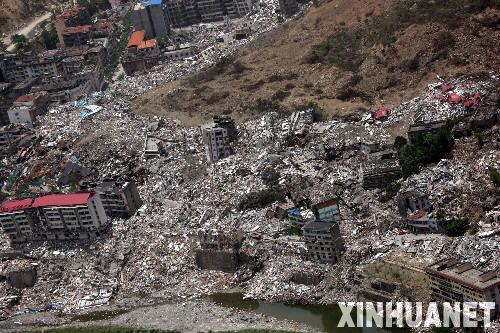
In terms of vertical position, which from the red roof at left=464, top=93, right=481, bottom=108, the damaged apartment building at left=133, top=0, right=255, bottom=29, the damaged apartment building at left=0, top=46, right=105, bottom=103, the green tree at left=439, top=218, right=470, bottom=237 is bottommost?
the green tree at left=439, top=218, right=470, bottom=237

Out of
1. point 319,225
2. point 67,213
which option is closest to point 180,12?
point 67,213

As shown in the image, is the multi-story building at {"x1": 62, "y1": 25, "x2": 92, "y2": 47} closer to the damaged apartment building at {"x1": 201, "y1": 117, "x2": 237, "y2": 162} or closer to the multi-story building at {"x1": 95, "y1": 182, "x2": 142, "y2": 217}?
the damaged apartment building at {"x1": 201, "y1": 117, "x2": 237, "y2": 162}

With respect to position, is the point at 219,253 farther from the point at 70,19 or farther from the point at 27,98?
the point at 70,19

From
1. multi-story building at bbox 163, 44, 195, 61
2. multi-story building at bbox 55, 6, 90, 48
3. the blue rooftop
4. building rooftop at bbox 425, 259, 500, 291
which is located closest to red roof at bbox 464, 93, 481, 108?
building rooftop at bbox 425, 259, 500, 291

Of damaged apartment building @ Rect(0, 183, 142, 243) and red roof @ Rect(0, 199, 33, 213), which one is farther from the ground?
red roof @ Rect(0, 199, 33, 213)

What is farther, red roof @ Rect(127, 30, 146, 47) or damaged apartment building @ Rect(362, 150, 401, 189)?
red roof @ Rect(127, 30, 146, 47)

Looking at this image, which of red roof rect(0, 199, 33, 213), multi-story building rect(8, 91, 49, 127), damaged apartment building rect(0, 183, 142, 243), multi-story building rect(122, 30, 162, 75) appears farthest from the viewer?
multi-story building rect(122, 30, 162, 75)
